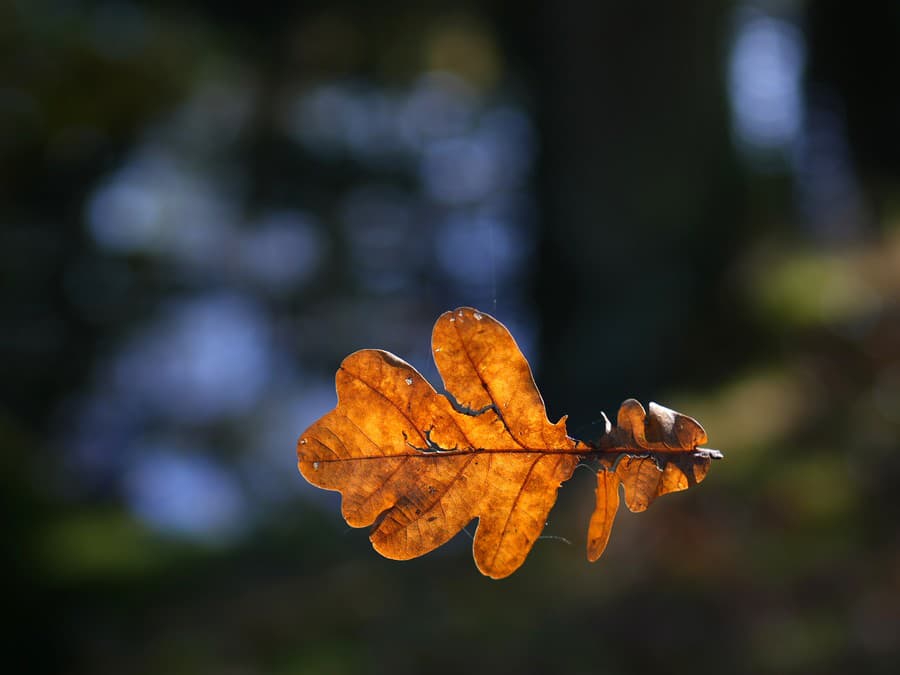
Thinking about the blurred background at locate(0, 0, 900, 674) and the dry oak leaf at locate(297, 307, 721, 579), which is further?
the blurred background at locate(0, 0, 900, 674)

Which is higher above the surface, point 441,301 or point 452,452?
point 452,452

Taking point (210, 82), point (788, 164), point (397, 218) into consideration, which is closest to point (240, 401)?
point (397, 218)

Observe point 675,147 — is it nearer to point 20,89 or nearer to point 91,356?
point 20,89

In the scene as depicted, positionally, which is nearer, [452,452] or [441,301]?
[452,452]

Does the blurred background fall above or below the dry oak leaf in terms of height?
below

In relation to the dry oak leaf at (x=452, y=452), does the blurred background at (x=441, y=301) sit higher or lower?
lower
